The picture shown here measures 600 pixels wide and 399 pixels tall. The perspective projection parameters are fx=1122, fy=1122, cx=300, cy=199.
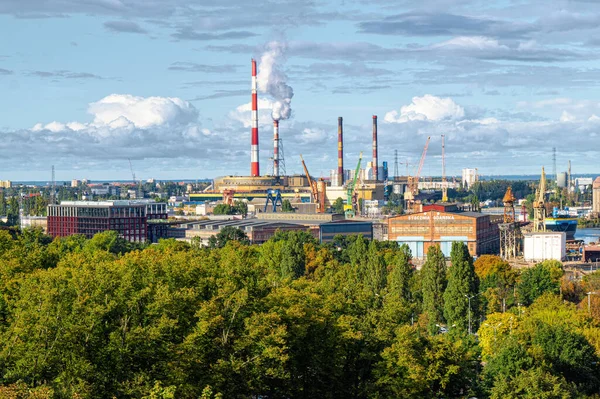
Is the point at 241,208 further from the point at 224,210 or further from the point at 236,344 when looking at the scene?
the point at 236,344

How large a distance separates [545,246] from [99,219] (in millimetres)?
50531

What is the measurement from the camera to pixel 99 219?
127m

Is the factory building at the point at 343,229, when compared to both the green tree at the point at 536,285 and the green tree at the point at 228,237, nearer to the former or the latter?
the green tree at the point at 228,237

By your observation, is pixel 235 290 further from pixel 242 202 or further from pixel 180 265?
pixel 242 202

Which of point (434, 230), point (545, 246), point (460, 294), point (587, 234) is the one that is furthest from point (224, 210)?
point (460, 294)

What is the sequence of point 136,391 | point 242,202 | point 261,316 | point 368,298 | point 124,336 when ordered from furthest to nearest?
point 242,202, point 368,298, point 261,316, point 124,336, point 136,391

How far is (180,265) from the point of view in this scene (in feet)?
142

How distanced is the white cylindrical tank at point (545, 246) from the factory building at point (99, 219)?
148 ft

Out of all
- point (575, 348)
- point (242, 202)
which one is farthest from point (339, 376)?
point (242, 202)

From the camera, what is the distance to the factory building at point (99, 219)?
12688cm

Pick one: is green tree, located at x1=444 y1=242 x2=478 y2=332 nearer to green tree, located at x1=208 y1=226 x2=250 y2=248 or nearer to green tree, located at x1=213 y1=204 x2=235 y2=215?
green tree, located at x1=208 y1=226 x2=250 y2=248

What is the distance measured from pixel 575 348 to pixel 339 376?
10.3m

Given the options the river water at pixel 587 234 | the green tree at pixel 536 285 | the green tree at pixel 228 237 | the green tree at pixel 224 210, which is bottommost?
the river water at pixel 587 234

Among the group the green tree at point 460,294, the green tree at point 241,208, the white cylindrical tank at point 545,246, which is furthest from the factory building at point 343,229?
the green tree at point 460,294
